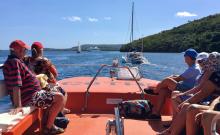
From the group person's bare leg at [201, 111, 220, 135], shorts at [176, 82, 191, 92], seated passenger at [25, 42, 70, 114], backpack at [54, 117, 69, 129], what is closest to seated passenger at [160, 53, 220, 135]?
person's bare leg at [201, 111, 220, 135]

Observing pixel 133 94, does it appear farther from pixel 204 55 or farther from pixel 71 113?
pixel 204 55

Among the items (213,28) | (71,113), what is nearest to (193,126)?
(71,113)

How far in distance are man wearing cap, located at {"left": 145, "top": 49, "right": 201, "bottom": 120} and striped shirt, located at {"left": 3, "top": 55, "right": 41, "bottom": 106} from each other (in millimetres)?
1684

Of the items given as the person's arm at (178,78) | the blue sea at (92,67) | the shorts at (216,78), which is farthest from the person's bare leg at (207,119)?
the blue sea at (92,67)

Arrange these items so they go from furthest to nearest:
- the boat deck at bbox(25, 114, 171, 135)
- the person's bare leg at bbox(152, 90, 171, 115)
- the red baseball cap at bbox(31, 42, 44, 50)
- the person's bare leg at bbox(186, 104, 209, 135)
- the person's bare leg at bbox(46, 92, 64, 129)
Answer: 1. the person's bare leg at bbox(152, 90, 171, 115)
2. the red baseball cap at bbox(31, 42, 44, 50)
3. the boat deck at bbox(25, 114, 171, 135)
4. the person's bare leg at bbox(46, 92, 64, 129)
5. the person's bare leg at bbox(186, 104, 209, 135)

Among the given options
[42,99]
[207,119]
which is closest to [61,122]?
[42,99]

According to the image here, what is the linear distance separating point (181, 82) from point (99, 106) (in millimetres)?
1416

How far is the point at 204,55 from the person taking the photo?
377cm

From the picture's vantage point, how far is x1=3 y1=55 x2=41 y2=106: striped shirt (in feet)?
11.0

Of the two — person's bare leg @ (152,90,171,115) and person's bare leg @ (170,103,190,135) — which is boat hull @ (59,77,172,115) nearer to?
person's bare leg @ (152,90,171,115)

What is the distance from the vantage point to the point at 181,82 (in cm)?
441

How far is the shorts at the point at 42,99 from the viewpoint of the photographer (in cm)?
357

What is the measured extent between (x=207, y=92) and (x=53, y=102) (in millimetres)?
1557

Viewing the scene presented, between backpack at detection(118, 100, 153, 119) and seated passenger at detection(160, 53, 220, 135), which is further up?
seated passenger at detection(160, 53, 220, 135)
